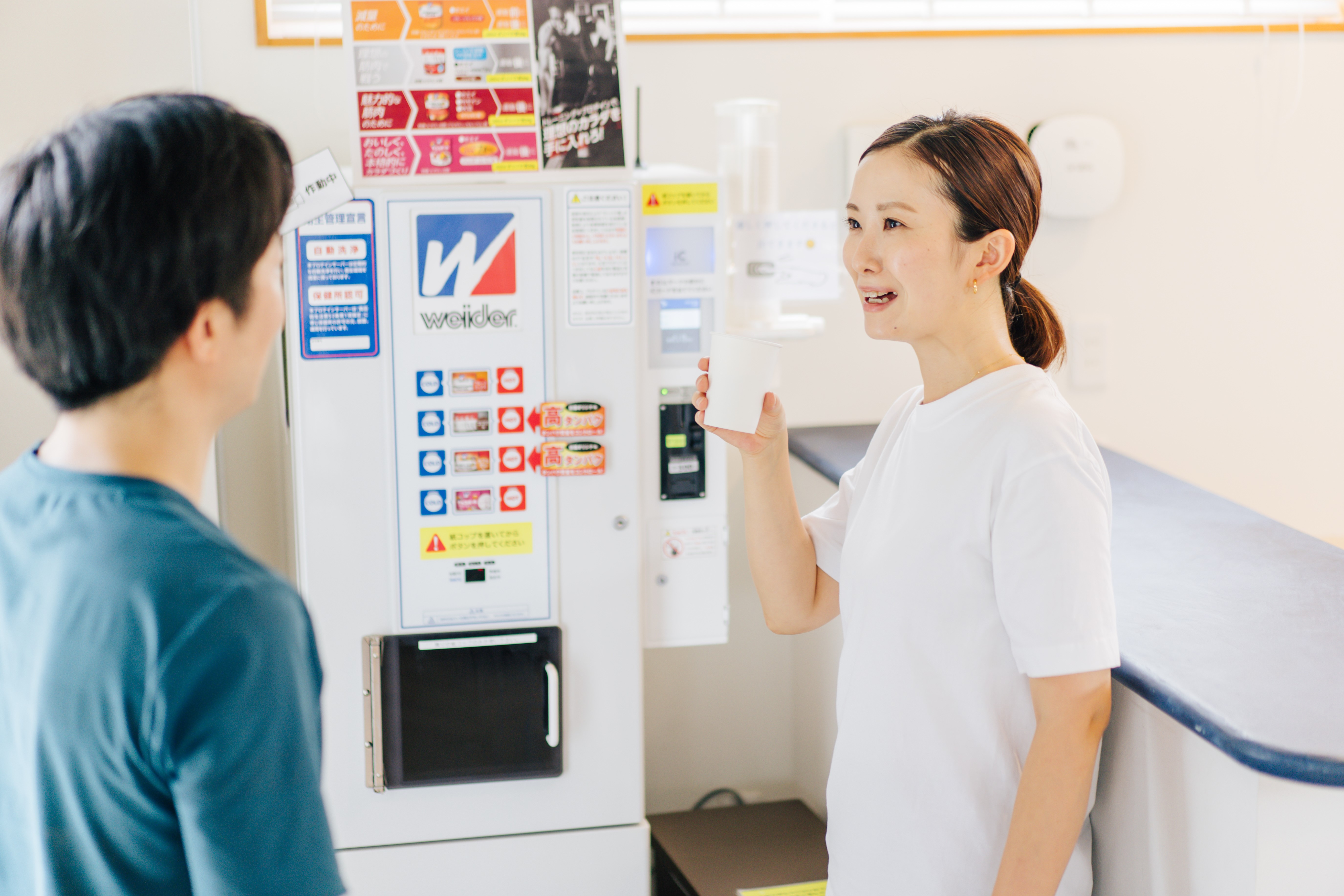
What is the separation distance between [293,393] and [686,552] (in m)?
0.70

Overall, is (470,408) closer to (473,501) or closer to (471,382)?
(471,382)

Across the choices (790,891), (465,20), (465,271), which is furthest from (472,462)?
(790,891)

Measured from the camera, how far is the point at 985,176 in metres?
1.18

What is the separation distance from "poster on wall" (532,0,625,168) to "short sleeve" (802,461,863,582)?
0.67 metres

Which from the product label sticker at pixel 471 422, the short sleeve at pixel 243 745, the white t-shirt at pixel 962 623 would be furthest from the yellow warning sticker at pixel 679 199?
the short sleeve at pixel 243 745

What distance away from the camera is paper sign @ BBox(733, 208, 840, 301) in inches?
83.3

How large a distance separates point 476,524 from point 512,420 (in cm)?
18

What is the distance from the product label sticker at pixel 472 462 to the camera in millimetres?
1725

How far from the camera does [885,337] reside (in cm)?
125

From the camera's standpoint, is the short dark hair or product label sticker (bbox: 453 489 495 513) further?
product label sticker (bbox: 453 489 495 513)

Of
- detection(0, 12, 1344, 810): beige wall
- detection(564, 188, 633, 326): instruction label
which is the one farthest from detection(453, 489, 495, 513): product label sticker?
detection(0, 12, 1344, 810): beige wall

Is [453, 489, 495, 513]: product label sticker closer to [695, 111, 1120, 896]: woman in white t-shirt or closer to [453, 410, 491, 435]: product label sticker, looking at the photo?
[453, 410, 491, 435]: product label sticker

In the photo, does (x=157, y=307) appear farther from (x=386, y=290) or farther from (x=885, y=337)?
(x=386, y=290)

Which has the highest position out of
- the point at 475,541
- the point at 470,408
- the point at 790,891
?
the point at 470,408
